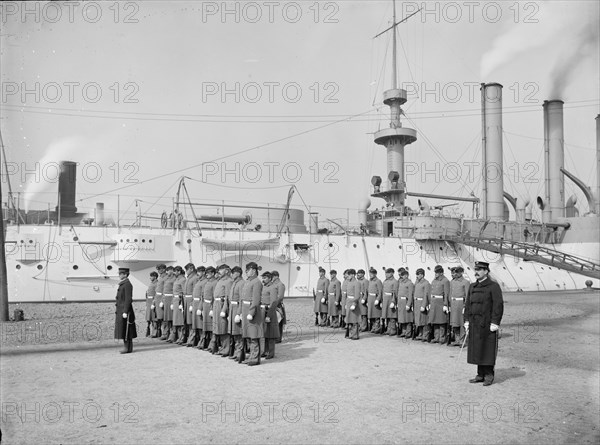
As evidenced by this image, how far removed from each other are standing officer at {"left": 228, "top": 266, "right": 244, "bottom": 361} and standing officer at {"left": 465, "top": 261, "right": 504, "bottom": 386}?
159 inches

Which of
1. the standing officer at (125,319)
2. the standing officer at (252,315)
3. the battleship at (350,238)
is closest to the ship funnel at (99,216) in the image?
the battleship at (350,238)

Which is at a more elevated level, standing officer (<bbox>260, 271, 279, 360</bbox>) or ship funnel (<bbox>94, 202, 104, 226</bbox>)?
ship funnel (<bbox>94, 202, 104, 226</bbox>)

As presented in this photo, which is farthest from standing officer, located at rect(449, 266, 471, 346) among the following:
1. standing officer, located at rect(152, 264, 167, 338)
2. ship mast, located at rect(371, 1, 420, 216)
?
ship mast, located at rect(371, 1, 420, 216)

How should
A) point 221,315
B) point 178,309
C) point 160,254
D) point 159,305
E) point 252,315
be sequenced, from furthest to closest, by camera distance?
1. point 160,254
2. point 159,305
3. point 178,309
4. point 221,315
5. point 252,315

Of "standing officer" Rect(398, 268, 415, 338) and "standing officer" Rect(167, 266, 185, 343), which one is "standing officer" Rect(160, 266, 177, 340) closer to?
"standing officer" Rect(167, 266, 185, 343)

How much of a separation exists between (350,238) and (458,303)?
13551 millimetres

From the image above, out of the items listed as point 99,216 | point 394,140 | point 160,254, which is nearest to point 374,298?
point 160,254

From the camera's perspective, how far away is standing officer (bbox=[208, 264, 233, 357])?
9336 mm

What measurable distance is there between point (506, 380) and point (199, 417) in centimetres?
488

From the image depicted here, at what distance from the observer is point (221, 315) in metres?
9.21

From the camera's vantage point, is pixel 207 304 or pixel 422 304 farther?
pixel 422 304

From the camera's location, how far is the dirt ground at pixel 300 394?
5.07 meters

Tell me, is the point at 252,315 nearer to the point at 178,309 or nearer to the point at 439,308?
the point at 178,309

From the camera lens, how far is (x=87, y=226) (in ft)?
63.6
